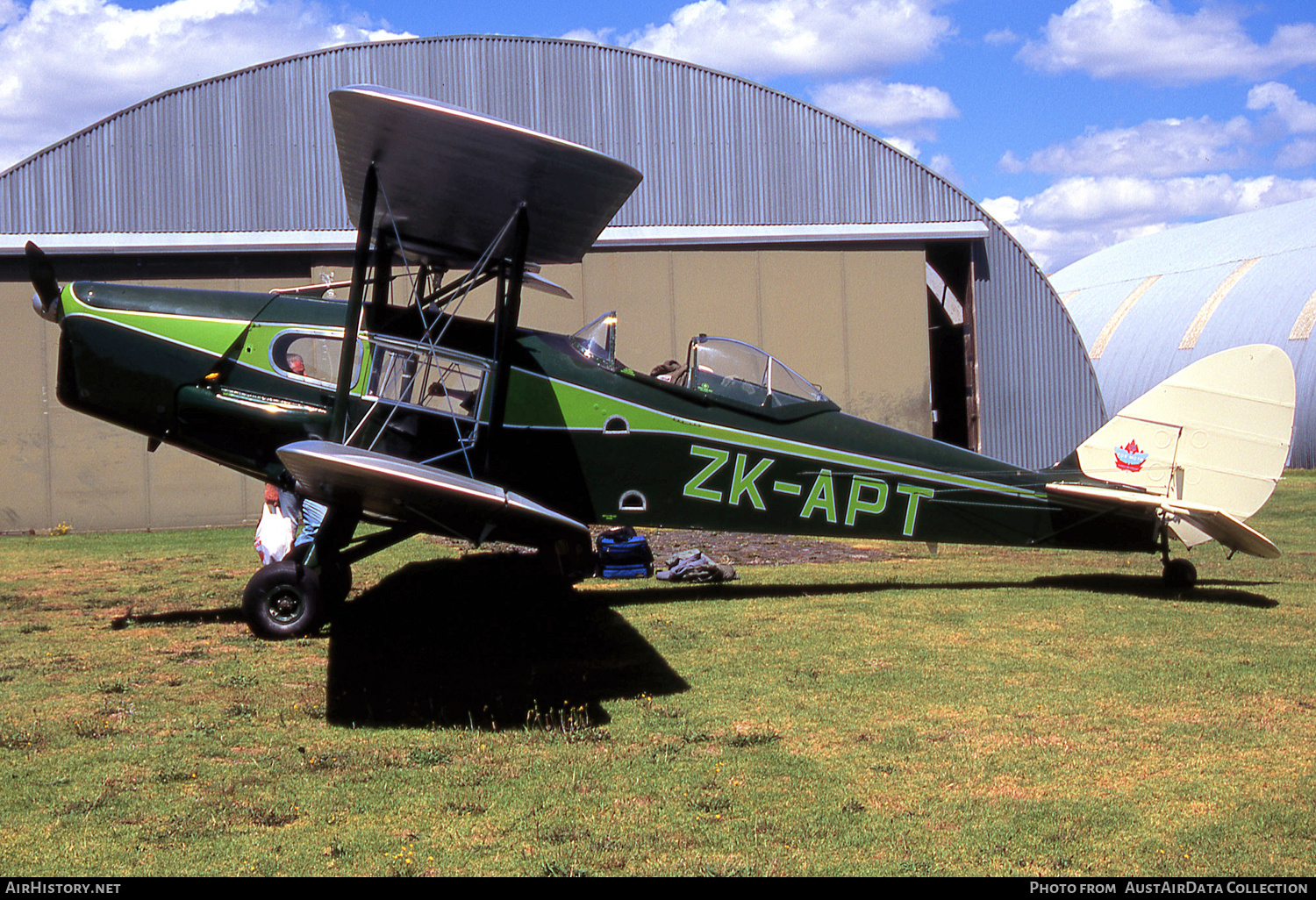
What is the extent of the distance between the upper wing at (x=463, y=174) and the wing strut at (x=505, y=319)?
247 mm

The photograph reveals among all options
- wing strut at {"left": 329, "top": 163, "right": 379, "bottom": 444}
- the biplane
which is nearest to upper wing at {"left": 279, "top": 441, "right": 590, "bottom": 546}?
the biplane

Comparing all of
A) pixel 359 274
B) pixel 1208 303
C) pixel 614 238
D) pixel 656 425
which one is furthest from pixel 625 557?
pixel 1208 303

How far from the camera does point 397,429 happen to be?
7078 millimetres

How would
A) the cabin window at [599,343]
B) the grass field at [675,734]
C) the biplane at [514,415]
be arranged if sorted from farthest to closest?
the cabin window at [599,343], the biplane at [514,415], the grass field at [675,734]

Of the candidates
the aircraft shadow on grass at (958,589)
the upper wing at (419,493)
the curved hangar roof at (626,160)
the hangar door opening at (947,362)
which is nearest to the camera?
the upper wing at (419,493)

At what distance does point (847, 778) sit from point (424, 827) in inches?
70.9

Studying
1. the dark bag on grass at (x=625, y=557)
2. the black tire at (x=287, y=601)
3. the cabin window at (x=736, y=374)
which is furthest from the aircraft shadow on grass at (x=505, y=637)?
→ the cabin window at (x=736, y=374)

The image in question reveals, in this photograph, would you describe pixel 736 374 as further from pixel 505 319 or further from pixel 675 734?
pixel 675 734

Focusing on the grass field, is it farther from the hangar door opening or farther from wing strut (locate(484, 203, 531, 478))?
the hangar door opening

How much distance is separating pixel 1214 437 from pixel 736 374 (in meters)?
4.10

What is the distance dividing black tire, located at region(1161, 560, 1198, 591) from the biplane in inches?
0.8

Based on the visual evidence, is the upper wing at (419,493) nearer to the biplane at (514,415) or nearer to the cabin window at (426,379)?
the biplane at (514,415)

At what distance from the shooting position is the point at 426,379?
7.21 metres

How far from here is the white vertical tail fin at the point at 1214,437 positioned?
8.31m
